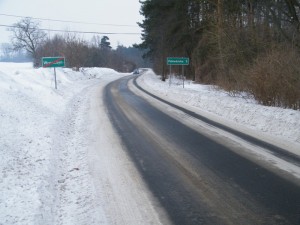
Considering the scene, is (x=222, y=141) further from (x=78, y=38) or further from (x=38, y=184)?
(x=78, y=38)

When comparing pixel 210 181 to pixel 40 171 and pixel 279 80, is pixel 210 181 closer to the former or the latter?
pixel 40 171

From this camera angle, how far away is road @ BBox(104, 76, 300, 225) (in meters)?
4.46

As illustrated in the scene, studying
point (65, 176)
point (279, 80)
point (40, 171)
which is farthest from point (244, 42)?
point (40, 171)

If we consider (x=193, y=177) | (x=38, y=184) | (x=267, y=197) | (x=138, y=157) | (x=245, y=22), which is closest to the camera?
(x=267, y=197)

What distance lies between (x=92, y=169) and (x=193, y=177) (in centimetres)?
208

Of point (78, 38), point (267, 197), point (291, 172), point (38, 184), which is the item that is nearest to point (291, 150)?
point (291, 172)

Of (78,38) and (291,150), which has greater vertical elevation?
(78,38)

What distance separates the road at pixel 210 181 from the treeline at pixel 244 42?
452 centimetres

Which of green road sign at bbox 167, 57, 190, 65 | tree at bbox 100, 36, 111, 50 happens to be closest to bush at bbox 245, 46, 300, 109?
green road sign at bbox 167, 57, 190, 65

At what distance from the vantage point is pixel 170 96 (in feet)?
67.1

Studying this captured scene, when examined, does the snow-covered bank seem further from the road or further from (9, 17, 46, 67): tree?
(9, 17, 46, 67): tree

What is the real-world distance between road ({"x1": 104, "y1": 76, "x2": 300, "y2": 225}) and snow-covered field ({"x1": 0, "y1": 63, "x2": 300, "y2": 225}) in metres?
0.37

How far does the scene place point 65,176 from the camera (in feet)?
19.8

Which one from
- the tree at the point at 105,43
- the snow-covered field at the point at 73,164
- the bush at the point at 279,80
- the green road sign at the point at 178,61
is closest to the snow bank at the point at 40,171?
the snow-covered field at the point at 73,164
